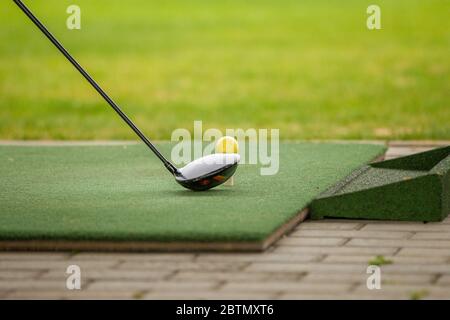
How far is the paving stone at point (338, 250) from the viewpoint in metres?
5.18

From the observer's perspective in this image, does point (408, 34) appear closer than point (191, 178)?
No

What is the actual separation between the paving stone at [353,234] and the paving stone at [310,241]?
0.07 metres

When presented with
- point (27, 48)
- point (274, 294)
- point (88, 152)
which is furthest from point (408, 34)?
point (274, 294)

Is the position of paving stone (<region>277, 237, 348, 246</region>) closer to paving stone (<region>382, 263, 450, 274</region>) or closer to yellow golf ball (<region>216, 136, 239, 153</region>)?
paving stone (<region>382, 263, 450, 274</region>)

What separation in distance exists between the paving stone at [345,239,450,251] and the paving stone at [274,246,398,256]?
0.26 ft

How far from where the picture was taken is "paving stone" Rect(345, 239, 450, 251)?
5.34 m

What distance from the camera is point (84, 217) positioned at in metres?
5.54

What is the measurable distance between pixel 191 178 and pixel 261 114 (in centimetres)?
728

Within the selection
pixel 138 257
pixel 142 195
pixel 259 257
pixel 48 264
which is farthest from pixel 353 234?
pixel 48 264

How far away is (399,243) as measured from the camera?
5379 millimetres

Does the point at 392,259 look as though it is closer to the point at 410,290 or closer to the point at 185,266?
the point at 410,290

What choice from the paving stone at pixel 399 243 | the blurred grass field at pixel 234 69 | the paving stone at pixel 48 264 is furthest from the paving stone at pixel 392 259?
the blurred grass field at pixel 234 69

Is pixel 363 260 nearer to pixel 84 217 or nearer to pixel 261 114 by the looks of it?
pixel 84 217
